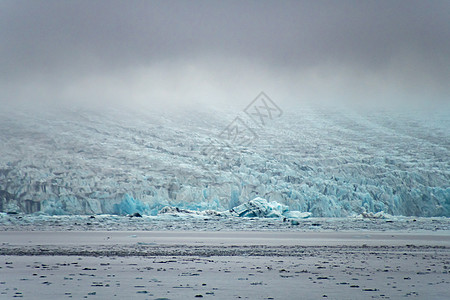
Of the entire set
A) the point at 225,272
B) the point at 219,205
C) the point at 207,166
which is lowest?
the point at 225,272

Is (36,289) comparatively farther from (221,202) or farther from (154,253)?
(221,202)

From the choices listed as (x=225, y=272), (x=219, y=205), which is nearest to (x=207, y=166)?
(x=219, y=205)

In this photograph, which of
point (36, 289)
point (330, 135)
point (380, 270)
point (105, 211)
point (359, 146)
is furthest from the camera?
point (330, 135)

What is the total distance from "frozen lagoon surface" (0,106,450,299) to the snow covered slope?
0.08 m

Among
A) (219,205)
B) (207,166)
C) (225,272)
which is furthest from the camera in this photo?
(207,166)

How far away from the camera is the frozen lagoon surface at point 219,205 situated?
6.70 m

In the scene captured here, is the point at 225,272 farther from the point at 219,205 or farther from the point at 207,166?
the point at 207,166

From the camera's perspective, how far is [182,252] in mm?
10609

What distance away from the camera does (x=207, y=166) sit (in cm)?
3169

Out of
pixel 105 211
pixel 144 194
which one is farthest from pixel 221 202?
pixel 105 211

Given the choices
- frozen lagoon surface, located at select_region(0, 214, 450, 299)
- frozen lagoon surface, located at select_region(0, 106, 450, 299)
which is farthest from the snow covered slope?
frozen lagoon surface, located at select_region(0, 214, 450, 299)

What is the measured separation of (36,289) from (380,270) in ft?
15.0

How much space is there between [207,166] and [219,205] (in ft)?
12.1

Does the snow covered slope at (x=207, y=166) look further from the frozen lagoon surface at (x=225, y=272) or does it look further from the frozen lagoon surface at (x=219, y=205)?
the frozen lagoon surface at (x=225, y=272)
